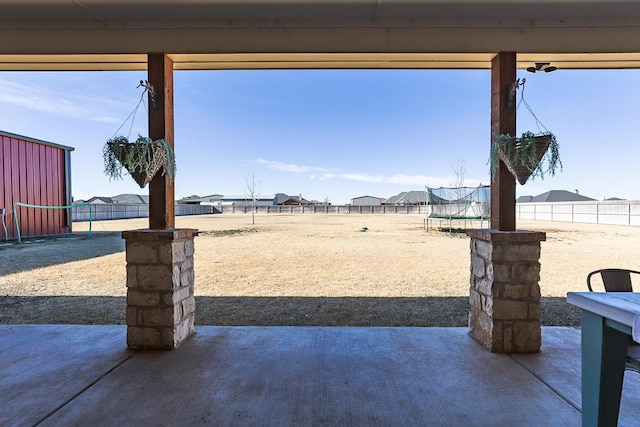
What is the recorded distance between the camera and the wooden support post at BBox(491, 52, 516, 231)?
2.73 m

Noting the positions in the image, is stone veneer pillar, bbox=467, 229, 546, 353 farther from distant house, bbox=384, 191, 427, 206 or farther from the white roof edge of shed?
distant house, bbox=384, 191, 427, 206

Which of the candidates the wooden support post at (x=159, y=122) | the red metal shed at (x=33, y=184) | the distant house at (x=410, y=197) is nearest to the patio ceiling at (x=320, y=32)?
the wooden support post at (x=159, y=122)

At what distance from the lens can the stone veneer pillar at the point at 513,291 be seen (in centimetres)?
256

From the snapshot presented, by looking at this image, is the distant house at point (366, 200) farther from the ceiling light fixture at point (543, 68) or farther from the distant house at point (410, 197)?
the ceiling light fixture at point (543, 68)

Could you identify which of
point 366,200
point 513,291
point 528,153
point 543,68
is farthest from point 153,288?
point 366,200

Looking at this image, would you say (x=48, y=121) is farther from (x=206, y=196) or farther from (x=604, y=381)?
(x=206, y=196)

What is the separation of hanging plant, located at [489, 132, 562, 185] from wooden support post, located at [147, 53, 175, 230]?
285cm

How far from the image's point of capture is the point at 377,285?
5.23 metres

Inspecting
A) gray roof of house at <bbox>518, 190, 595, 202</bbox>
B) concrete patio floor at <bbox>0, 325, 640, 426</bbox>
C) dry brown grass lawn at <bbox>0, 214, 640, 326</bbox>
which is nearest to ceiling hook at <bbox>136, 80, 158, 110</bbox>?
concrete patio floor at <bbox>0, 325, 640, 426</bbox>

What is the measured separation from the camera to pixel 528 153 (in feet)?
8.03

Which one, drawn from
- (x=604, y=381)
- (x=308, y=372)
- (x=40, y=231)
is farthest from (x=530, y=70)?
(x=40, y=231)

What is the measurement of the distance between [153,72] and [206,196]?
63995 mm

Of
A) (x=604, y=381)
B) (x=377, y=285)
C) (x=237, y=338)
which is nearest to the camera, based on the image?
(x=604, y=381)

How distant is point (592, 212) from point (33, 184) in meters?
28.9
